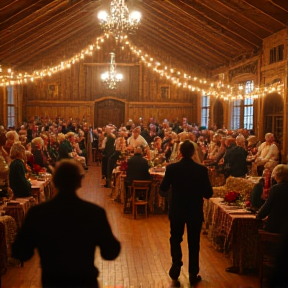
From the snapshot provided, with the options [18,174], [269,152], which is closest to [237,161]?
[269,152]

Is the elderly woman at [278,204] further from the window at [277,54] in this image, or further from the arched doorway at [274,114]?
the window at [277,54]

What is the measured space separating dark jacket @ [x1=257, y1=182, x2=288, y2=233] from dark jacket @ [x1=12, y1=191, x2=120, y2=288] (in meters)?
2.84

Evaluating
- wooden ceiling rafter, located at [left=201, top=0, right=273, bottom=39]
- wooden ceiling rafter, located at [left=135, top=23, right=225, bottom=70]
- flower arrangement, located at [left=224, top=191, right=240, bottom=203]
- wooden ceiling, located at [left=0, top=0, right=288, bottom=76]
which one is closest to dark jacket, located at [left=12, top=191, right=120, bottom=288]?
flower arrangement, located at [left=224, top=191, right=240, bottom=203]

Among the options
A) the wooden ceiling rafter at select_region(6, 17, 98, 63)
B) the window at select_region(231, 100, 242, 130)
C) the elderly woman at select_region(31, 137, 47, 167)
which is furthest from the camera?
the wooden ceiling rafter at select_region(6, 17, 98, 63)

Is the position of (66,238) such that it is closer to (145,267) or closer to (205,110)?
(145,267)

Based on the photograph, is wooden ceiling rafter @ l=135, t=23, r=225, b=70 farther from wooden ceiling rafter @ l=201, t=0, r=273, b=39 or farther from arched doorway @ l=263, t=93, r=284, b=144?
arched doorway @ l=263, t=93, r=284, b=144

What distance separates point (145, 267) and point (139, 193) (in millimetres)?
3439

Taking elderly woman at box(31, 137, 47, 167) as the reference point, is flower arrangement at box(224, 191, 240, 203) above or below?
below

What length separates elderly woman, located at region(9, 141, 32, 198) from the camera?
7121 millimetres

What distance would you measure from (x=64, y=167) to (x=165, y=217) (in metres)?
6.79

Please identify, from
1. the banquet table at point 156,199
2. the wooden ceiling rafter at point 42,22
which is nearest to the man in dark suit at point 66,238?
the banquet table at point 156,199

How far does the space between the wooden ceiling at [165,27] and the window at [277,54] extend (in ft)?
1.55

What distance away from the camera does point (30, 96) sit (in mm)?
22203

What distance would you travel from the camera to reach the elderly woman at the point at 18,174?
7121 millimetres
